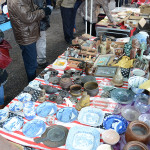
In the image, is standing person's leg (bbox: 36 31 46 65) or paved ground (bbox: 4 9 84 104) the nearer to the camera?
paved ground (bbox: 4 9 84 104)

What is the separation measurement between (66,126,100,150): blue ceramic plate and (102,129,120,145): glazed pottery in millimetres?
73

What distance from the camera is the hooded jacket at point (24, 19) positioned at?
244 centimetres

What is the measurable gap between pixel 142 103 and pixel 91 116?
0.49 meters

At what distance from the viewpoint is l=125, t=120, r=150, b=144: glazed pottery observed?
3.71 ft

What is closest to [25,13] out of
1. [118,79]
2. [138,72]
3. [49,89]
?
[49,89]

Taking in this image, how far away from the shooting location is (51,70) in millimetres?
2250

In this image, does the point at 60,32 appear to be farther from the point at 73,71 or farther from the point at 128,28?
the point at 73,71

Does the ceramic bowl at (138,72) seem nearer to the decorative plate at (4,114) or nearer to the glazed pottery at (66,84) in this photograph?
the glazed pottery at (66,84)

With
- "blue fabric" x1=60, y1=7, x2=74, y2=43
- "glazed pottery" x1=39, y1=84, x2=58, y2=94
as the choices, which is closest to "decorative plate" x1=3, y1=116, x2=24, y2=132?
"glazed pottery" x1=39, y1=84, x2=58, y2=94

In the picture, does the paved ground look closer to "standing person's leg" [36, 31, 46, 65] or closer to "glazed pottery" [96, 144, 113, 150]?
"standing person's leg" [36, 31, 46, 65]

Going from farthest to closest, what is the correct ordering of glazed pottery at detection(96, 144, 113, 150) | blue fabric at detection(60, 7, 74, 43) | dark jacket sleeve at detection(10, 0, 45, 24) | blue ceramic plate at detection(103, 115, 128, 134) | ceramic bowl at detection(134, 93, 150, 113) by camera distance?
blue fabric at detection(60, 7, 74, 43) < dark jacket sleeve at detection(10, 0, 45, 24) < ceramic bowl at detection(134, 93, 150, 113) < blue ceramic plate at detection(103, 115, 128, 134) < glazed pottery at detection(96, 144, 113, 150)

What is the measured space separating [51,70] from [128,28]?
84.5 inches

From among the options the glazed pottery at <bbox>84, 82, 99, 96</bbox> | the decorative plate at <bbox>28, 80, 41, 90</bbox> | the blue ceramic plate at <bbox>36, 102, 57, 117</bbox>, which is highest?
the glazed pottery at <bbox>84, 82, 99, 96</bbox>

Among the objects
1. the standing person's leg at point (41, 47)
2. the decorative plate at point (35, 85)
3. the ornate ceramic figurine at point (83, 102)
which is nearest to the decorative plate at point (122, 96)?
the ornate ceramic figurine at point (83, 102)
